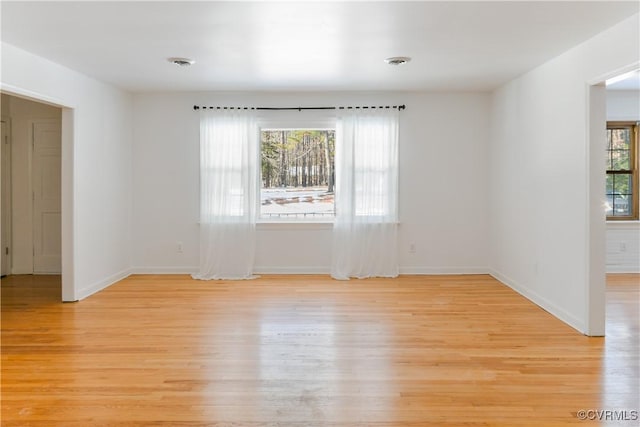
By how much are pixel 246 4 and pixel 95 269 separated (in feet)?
12.4

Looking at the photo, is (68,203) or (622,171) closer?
(68,203)

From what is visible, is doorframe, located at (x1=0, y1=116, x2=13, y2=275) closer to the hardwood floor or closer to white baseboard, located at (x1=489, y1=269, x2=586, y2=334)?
the hardwood floor

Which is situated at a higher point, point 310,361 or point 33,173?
point 33,173

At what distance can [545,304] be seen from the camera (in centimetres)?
460

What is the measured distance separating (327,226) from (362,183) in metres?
0.78

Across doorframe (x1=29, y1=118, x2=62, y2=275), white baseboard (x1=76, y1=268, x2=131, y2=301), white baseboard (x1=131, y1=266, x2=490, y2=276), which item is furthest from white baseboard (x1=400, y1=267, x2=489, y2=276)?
doorframe (x1=29, y1=118, x2=62, y2=275)

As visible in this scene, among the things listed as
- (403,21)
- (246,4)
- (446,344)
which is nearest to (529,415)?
(446,344)

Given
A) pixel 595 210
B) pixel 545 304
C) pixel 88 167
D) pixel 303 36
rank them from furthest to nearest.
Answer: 1. pixel 88 167
2. pixel 545 304
3. pixel 595 210
4. pixel 303 36

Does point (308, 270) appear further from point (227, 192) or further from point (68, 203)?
point (68, 203)

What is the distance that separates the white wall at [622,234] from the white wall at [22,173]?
772cm

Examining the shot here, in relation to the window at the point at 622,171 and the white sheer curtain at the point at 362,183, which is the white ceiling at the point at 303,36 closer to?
the white sheer curtain at the point at 362,183

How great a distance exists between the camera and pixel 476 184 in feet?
20.8

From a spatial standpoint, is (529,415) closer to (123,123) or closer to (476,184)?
(476,184)

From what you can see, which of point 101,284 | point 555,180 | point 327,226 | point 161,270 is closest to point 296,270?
point 327,226
